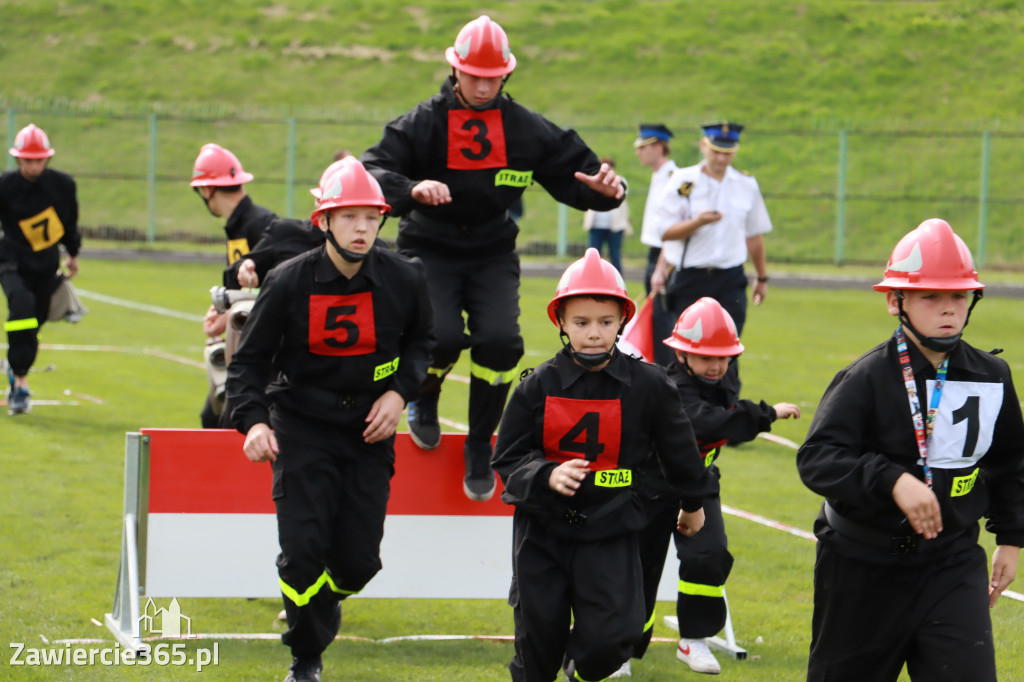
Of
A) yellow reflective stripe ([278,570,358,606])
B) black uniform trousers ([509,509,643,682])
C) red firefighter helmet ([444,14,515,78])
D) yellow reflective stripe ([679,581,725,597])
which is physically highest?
red firefighter helmet ([444,14,515,78])

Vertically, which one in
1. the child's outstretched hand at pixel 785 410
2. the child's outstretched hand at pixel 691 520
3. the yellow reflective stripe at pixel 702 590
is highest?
the child's outstretched hand at pixel 785 410

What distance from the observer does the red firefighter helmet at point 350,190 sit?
19.4 ft

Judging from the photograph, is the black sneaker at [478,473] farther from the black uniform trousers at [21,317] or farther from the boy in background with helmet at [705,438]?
the black uniform trousers at [21,317]

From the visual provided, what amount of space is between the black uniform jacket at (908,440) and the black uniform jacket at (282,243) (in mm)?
3736

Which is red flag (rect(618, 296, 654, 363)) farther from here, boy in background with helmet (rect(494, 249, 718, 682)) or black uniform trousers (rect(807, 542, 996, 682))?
black uniform trousers (rect(807, 542, 996, 682))

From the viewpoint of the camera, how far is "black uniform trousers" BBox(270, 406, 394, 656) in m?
5.99

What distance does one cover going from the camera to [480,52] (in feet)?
22.1

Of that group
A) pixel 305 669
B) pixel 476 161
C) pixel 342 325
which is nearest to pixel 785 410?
pixel 476 161

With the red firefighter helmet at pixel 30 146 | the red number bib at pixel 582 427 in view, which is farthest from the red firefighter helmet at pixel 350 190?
the red firefighter helmet at pixel 30 146

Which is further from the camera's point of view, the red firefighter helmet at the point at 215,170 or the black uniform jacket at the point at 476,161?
the red firefighter helmet at the point at 215,170

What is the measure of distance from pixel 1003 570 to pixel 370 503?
2.72m

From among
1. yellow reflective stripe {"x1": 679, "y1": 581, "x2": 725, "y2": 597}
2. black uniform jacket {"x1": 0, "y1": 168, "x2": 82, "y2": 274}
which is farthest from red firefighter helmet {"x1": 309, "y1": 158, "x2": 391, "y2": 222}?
black uniform jacket {"x1": 0, "y1": 168, "x2": 82, "y2": 274}

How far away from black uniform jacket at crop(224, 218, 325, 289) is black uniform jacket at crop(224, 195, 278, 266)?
2.61ft

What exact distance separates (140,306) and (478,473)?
14.6 m
